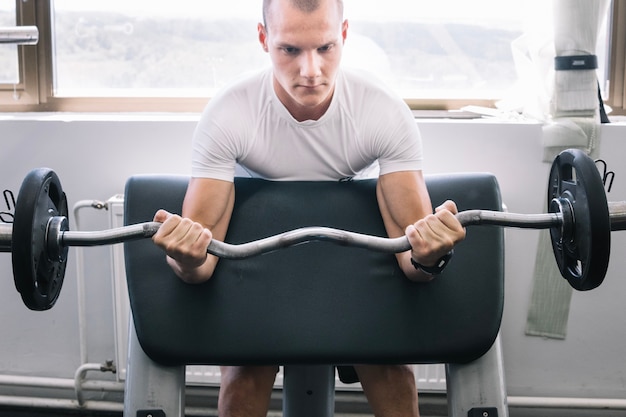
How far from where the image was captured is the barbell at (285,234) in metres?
1.19

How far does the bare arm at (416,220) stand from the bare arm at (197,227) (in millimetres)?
326

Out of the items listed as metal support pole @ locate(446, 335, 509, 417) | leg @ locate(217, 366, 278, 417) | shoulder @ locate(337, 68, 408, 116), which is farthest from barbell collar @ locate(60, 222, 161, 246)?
metal support pole @ locate(446, 335, 509, 417)

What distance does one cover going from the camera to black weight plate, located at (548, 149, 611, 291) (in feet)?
3.96

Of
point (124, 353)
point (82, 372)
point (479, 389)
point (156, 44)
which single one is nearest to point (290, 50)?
point (479, 389)

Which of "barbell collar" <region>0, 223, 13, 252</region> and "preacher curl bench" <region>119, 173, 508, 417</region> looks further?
"preacher curl bench" <region>119, 173, 508, 417</region>

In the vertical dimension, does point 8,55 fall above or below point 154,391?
above

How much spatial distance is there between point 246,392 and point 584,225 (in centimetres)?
73

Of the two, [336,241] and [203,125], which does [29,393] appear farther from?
[336,241]

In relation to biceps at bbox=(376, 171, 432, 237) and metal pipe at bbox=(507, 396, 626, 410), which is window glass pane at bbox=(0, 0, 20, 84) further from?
metal pipe at bbox=(507, 396, 626, 410)

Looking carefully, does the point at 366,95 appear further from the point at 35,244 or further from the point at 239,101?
the point at 35,244

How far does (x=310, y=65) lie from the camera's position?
146cm

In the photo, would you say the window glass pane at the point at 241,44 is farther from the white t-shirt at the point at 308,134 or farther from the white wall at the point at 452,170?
the white t-shirt at the point at 308,134

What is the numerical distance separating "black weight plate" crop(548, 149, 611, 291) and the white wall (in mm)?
755

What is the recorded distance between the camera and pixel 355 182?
1566 mm
